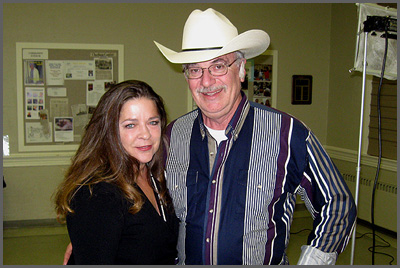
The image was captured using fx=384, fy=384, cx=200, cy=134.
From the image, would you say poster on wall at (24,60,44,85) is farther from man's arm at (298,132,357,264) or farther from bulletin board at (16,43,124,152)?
man's arm at (298,132,357,264)

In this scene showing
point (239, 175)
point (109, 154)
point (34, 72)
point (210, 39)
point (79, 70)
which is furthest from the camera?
point (79, 70)

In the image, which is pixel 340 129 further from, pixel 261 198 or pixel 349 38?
pixel 261 198

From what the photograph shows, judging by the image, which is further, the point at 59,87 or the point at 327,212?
the point at 59,87

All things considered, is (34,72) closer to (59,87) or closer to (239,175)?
(59,87)

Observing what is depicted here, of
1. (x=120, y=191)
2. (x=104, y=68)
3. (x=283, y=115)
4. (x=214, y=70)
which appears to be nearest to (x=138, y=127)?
(x=120, y=191)

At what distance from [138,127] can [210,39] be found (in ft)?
1.75

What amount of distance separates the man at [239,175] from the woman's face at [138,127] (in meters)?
0.23

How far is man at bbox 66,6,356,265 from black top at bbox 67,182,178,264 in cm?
21

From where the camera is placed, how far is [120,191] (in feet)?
4.56

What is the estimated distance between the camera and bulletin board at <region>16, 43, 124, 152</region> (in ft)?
15.2

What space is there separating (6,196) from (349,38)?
4.84 meters

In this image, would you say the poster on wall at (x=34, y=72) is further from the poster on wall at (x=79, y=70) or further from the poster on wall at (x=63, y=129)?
the poster on wall at (x=63, y=129)

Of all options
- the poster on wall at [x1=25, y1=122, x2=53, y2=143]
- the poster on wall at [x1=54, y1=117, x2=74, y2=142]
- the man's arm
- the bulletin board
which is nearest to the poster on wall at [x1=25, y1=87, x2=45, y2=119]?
the bulletin board

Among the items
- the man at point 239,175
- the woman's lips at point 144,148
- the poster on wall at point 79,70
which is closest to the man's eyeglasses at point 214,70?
the man at point 239,175
